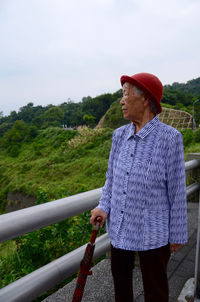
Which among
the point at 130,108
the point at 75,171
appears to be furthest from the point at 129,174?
the point at 75,171

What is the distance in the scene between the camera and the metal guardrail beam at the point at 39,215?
1.18 metres

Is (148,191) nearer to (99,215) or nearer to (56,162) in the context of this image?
(99,215)

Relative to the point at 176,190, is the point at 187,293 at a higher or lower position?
lower

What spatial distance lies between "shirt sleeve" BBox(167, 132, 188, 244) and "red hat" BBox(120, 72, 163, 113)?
228 millimetres

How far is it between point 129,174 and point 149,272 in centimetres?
52

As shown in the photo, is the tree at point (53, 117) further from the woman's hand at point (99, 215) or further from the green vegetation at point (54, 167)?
the woman's hand at point (99, 215)

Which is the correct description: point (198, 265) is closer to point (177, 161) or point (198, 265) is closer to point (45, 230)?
point (177, 161)

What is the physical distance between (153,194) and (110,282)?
1.16m

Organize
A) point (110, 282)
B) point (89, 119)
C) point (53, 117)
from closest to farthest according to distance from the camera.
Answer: point (110, 282)
point (89, 119)
point (53, 117)

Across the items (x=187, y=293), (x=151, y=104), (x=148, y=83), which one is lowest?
(x=187, y=293)

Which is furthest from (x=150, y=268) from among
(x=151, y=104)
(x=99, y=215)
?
(x=151, y=104)

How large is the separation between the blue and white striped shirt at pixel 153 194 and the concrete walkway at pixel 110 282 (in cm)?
80

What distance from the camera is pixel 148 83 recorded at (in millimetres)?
1493

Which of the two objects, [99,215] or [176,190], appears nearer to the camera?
[176,190]
